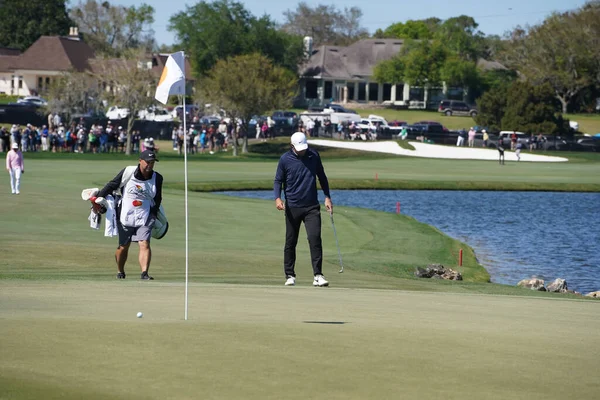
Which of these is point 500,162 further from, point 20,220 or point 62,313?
point 62,313

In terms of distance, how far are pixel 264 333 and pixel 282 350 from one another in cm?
76

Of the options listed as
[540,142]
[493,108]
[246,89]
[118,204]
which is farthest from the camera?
[493,108]

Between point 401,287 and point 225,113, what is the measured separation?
57759mm

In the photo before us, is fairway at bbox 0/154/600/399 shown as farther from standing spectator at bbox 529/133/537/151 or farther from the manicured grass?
the manicured grass

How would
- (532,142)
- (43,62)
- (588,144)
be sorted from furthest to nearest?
1. (43,62)
2. (532,142)
3. (588,144)

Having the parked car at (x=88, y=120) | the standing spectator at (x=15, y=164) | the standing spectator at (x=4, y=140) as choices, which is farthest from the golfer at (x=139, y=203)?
the parked car at (x=88, y=120)

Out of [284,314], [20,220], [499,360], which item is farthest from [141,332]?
[20,220]

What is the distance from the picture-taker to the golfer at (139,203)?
15.1m

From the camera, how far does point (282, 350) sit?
26.7 feet

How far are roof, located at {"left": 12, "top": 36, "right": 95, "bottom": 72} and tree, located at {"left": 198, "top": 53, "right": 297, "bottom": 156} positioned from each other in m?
49.7

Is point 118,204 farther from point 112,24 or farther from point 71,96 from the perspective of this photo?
point 112,24

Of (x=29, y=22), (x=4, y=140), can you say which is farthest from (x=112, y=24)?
(x=4, y=140)

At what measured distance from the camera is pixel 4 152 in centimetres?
6425

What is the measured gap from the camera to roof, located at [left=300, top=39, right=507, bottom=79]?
12950cm
